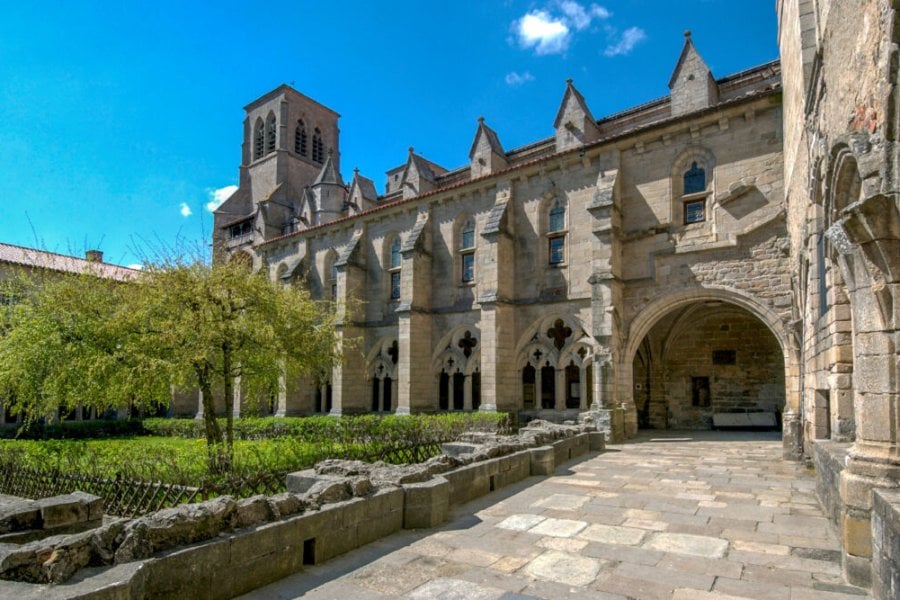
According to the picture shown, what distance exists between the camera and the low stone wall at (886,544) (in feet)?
11.7

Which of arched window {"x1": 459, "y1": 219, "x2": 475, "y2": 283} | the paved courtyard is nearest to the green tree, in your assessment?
the paved courtyard

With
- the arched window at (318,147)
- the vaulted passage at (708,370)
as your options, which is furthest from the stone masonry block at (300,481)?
the arched window at (318,147)

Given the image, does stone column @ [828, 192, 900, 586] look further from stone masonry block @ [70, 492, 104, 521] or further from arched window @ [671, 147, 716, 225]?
arched window @ [671, 147, 716, 225]

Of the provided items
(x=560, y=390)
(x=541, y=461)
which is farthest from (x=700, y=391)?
(x=541, y=461)

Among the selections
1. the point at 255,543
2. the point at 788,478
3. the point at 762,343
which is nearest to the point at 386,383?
the point at 762,343

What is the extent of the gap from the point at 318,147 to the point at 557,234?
2936 centimetres

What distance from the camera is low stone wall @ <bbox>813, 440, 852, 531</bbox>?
5.48m

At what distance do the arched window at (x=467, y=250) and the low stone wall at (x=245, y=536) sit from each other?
14.1 m

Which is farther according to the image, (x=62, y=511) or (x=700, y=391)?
(x=700, y=391)

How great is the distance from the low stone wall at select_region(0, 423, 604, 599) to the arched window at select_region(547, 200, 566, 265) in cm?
1233

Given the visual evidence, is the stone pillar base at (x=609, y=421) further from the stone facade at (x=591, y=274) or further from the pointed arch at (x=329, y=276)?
the pointed arch at (x=329, y=276)

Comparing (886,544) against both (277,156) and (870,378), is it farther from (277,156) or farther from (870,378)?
(277,156)

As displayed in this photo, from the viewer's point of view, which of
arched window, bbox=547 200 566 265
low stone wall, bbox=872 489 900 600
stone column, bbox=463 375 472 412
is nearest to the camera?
low stone wall, bbox=872 489 900 600

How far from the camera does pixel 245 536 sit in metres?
4.33
